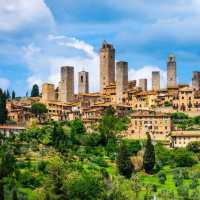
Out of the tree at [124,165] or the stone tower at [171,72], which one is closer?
the tree at [124,165]

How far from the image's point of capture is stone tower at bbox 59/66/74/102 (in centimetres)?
8600

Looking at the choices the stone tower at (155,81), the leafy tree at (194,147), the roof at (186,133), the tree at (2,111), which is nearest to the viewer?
the leafy tree at (194,147)

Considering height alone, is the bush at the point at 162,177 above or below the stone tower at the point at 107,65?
below

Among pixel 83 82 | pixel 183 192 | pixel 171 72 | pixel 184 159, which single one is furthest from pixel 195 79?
pixel 183 192

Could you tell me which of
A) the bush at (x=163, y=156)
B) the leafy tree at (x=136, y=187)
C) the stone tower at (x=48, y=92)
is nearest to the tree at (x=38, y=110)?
the stone tower at (x=48, y=92)

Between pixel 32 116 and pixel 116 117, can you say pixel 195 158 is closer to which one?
pixel 116 117

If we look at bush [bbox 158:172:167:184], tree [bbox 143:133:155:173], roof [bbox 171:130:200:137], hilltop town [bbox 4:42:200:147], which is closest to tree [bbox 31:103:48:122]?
hilltop town [bbox 4:42:200:147]

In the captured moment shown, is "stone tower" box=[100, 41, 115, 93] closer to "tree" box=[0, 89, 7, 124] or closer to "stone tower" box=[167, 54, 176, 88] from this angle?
"stone tower" box=[167, 54, 176, 88]

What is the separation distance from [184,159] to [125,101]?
2384 cm

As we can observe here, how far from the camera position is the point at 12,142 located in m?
63.1

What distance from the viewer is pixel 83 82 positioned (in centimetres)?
9062

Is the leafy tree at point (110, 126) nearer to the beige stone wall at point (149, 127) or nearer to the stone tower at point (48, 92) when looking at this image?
the beige stone wall at point (149, 127)

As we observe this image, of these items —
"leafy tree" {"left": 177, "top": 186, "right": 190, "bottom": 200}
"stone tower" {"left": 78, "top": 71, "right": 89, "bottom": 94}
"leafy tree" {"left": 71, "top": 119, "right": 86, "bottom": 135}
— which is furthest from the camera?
"stone tower" {"left": 78, "top": 71, "right": 89, "bottom": 94}

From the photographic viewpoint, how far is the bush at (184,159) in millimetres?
58938
